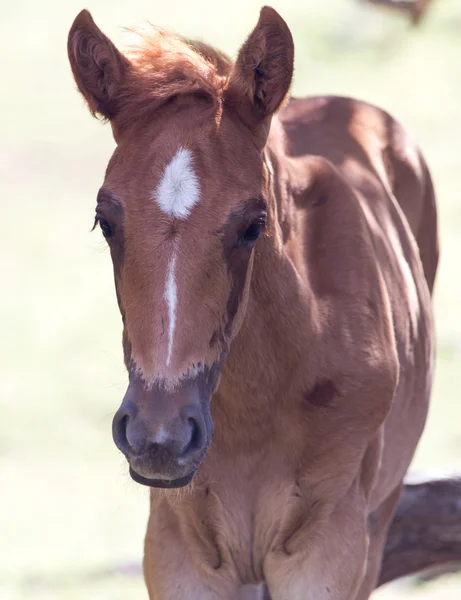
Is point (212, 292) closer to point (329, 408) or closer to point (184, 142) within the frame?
point (184, 142)

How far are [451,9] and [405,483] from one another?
13.8 metres

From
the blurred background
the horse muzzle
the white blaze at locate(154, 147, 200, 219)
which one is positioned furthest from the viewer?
the blurred background

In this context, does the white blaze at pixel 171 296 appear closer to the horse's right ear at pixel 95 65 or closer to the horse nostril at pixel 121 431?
the horse nostril at pixel 121 431

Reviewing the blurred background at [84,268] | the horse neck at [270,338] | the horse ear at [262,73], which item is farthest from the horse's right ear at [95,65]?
the blurred background at [84,268]

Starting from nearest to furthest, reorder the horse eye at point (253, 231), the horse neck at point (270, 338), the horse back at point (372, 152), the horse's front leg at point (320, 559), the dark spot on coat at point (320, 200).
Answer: the horse eye at point (253, 231), the horse neck at point (270, 338), the horse's front leg at point (320, 559), the dark spot on coat at point (320, 200), the horse back at point (372, 152)

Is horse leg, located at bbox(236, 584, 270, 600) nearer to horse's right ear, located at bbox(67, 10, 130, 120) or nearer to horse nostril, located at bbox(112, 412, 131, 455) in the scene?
horse nostril, located at bbox(112, 412, 131, 455)

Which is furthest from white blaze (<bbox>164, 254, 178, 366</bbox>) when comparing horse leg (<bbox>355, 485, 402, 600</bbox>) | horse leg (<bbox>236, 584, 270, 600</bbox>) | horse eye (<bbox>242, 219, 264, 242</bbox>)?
horse leg (<bbox>355, 485, 402, 600</bbox>)

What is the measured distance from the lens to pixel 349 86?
16.3 m

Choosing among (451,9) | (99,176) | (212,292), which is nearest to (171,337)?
(212,292)

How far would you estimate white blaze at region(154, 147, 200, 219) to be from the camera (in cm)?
276

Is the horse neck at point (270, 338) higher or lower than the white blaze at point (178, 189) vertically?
lower

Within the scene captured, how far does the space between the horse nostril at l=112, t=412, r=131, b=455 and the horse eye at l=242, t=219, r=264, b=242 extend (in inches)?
20.6

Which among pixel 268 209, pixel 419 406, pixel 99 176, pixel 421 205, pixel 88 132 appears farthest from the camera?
pixel 88 132

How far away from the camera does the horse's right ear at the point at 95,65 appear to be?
3043mm
